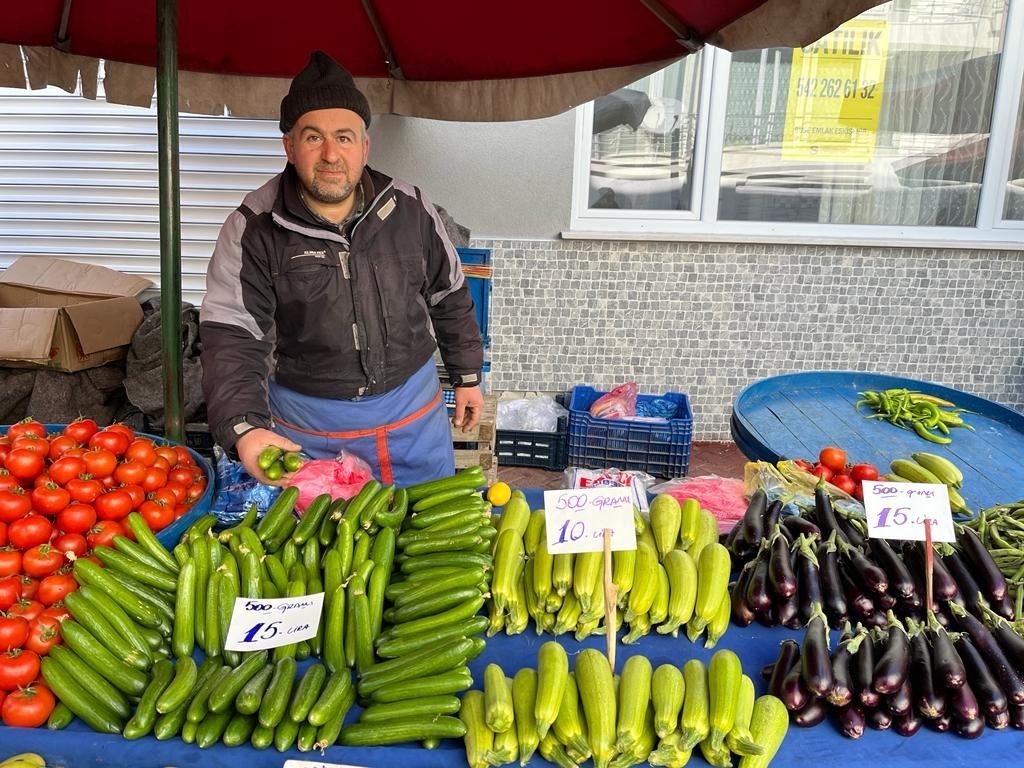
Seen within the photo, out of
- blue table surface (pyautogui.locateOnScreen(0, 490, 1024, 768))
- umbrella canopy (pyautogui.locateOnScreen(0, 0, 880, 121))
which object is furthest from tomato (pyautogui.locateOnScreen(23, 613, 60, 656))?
umbrella canopy (pyautogui.locateOnScreen(0, 0, 880, 121))

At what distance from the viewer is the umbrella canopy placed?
3.54 meters

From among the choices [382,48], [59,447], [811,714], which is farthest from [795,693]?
[382,48]

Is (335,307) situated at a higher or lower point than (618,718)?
higher

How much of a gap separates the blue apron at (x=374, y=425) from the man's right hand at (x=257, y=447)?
0.74m

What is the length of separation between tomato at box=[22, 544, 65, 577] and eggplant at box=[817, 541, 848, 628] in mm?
2164

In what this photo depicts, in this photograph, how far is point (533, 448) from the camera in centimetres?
610

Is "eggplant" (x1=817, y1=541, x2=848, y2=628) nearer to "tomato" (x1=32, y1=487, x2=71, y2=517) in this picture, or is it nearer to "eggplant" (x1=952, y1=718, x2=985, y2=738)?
"eggplant" (x1=952, y1=718, x2=985, y2=738)

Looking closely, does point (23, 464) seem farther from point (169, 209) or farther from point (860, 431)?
point (860, 431)

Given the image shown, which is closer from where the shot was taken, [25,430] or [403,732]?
[403,732]

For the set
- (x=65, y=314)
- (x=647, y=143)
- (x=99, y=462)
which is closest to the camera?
(x=99, y=462)

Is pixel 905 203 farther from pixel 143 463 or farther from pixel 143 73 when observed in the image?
pixel 143 463

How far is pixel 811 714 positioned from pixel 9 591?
205 cm

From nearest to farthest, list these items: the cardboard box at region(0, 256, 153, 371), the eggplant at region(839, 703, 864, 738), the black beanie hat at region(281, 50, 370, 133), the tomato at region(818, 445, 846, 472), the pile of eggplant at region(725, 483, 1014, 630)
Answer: the eggplant at region(839, 703, 864, 738), the pile of eggplant at region(725, 483, 1014, 630), the black beanie hat at region(281, 50, 370, 133), the tomato at region(818, 445, 846, 472), the cardboard box at region(0, 256, 153, 371)

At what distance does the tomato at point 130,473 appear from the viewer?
2461mm
